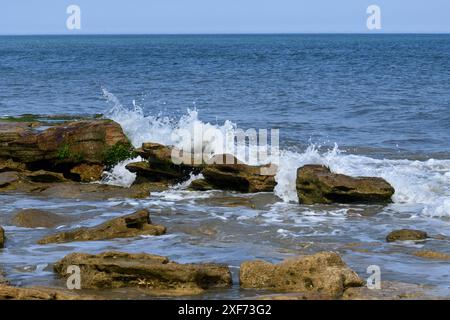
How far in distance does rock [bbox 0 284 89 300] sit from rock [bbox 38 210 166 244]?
2934 mm

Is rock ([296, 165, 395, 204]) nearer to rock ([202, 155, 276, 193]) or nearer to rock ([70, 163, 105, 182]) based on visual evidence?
rock ([202, 155, 276, 193])

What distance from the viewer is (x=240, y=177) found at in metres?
13.9

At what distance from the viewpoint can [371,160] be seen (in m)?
17.8

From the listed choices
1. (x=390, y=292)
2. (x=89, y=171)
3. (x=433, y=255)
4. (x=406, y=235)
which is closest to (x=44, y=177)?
(x=89, y=171)

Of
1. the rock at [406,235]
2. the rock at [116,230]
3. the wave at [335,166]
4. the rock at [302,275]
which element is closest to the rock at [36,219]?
the rock at [116,230]

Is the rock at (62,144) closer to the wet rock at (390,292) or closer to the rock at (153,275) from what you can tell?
the rock at (153,275)

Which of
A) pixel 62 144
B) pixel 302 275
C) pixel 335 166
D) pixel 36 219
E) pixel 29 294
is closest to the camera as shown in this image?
pixel 29 294

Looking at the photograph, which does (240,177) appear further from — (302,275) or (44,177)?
(302,275)

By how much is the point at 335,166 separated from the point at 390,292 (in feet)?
27.3

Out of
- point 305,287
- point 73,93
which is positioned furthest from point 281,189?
point 73,93

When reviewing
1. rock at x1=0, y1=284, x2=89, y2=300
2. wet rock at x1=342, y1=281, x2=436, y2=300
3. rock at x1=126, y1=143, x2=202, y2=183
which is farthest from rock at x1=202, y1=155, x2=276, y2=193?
rock at x1=0, y1=284, x2=89, y2=300

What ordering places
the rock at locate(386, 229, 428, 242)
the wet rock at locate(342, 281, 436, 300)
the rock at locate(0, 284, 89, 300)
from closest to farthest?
the rock at locate(0, 284, 89, 300)
the wet rock at locate(342, 281, 436, 300)
the rock at locate(386, 229, 428, 242)

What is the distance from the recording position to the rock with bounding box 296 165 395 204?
1291 cm
